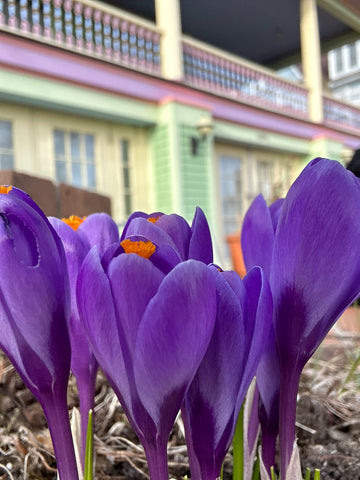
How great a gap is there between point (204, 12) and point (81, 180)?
386 centimetres

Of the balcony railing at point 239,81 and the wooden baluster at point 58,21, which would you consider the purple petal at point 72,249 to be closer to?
the wooden baluster at point 58,21

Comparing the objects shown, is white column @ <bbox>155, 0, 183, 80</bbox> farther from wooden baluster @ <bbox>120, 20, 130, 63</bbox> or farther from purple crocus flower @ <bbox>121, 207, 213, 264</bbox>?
purple crocus flower @ <bbox>121, 207, 213, 264</bbox>

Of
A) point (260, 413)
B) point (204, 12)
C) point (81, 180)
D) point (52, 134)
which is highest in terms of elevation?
point (204, 12)

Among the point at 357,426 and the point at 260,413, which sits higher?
the point at 260,413

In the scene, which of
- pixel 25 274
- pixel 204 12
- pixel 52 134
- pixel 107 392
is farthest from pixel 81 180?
pixel 25 274

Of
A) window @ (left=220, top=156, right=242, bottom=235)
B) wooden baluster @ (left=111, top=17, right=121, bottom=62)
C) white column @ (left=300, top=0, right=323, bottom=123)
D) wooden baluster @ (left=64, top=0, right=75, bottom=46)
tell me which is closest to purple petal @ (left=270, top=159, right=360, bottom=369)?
wooden baluster @ (left=64, top=0, right=75, bottom=46)

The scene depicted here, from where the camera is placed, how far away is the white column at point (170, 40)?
19.7ft

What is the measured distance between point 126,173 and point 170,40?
68.2 inches

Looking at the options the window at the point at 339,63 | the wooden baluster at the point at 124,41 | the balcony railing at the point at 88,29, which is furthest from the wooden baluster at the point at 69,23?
the window at the point at 339,63

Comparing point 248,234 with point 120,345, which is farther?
point 248,234

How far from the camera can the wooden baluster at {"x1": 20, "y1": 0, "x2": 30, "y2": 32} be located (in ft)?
16.3

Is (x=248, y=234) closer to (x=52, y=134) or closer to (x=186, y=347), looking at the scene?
(x=186, y=347)

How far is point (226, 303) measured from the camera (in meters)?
0.17

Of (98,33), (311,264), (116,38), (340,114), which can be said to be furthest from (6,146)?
(340,114)
